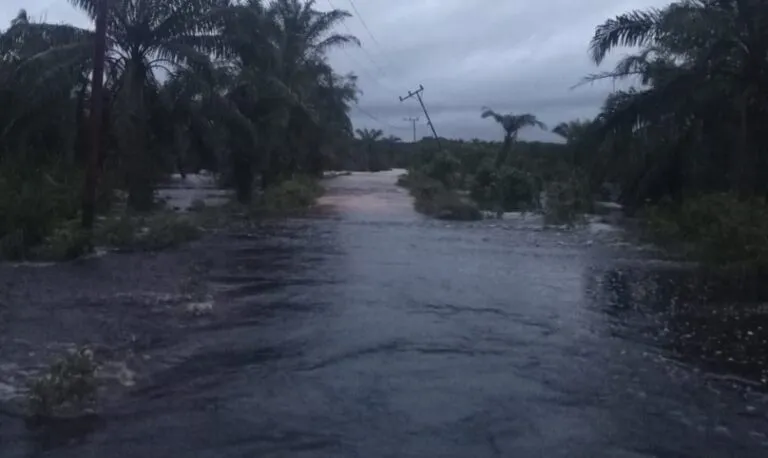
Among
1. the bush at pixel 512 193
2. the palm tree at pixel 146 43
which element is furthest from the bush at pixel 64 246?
the bush at pixel 512 193

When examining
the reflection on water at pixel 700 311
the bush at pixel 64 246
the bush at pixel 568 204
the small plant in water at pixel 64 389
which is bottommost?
the bush at pixel 64 246

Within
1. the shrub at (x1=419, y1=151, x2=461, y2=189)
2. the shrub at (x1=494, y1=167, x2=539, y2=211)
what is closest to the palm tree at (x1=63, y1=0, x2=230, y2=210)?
the shrub at (x1=494, y1=167, x2=539, y2=211)

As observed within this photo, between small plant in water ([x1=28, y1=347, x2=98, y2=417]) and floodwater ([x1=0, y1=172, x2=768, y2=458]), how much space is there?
232mm

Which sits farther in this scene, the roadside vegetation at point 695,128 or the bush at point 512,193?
the bush at point 512,193

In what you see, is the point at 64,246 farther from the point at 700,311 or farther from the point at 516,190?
the point at 516,190

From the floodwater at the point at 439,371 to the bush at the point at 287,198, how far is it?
596 inches

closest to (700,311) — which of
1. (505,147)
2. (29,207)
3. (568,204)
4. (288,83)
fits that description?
(29,207)

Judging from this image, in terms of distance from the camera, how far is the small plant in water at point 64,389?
8.68m

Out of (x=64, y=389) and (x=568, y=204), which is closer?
(x=64, y=389)

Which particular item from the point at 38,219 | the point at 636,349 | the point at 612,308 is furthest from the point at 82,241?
the point at 636,349

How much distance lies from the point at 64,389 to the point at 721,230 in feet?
45.5

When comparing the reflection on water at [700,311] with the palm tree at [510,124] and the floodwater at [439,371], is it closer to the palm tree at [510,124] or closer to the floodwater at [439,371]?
the floodwater at [439,371]

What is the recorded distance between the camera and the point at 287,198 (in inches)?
1438

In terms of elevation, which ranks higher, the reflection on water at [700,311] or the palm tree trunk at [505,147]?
the palm tree trunk at [505,147]
